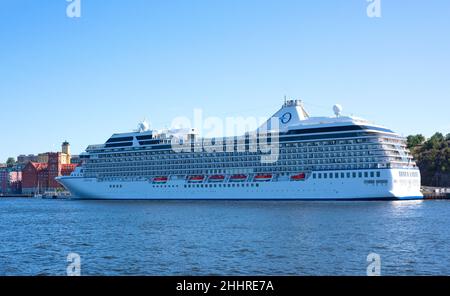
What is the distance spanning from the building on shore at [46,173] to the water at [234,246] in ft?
488

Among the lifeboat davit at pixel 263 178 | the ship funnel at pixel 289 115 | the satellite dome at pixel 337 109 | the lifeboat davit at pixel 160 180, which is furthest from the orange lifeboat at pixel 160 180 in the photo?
the satellite dome at pixel 337 109

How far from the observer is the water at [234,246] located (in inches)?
937

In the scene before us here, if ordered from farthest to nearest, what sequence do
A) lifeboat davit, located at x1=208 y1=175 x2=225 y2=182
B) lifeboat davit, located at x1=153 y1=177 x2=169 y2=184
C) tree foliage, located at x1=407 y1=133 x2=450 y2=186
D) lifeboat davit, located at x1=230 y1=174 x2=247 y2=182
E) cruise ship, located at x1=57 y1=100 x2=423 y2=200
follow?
tree foliage, located at x1=407 y1=133 x2=450 y2=186 → lifeboat davit, located at x1=153 y1=177 x2=169 y2=184 → lifeboat davit, located at x1=208 y1=175 x2=225 y2=182 → lifeboat davit, located at x1=230 y1=174 x2=247 y2=182 → cruise ship, located at x1=57 y1=100 x2=423 y2=200

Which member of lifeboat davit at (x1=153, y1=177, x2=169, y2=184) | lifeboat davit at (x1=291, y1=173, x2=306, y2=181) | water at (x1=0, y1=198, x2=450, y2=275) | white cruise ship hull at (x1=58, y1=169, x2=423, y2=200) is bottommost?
water at (x1=0, y1=198, x2=450, y2=275)

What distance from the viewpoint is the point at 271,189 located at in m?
80.8

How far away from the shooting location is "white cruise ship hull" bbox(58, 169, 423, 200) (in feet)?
242

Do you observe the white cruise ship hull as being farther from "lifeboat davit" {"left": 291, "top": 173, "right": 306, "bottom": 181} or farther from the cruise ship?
"lifeboat davit" {"left": 291, "top": 173, "right": 306, "bottom": 181}

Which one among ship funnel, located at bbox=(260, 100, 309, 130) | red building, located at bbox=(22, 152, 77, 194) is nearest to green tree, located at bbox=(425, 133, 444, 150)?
ship funnel, located at bbox=(260, 100, 309, 130)

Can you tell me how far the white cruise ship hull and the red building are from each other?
92.4m

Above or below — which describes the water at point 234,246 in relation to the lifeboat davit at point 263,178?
below

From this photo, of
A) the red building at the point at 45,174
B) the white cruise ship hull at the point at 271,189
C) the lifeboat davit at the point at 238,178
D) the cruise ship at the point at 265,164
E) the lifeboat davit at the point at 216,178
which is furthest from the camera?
the red building at the point at 45,174

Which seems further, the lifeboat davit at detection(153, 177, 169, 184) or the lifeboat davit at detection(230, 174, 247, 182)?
the lifeboat davit at detection(153, 177, 169, 184)

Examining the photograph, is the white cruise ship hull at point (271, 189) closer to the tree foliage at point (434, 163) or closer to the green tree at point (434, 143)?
the tree foliage at point (434, 163)
